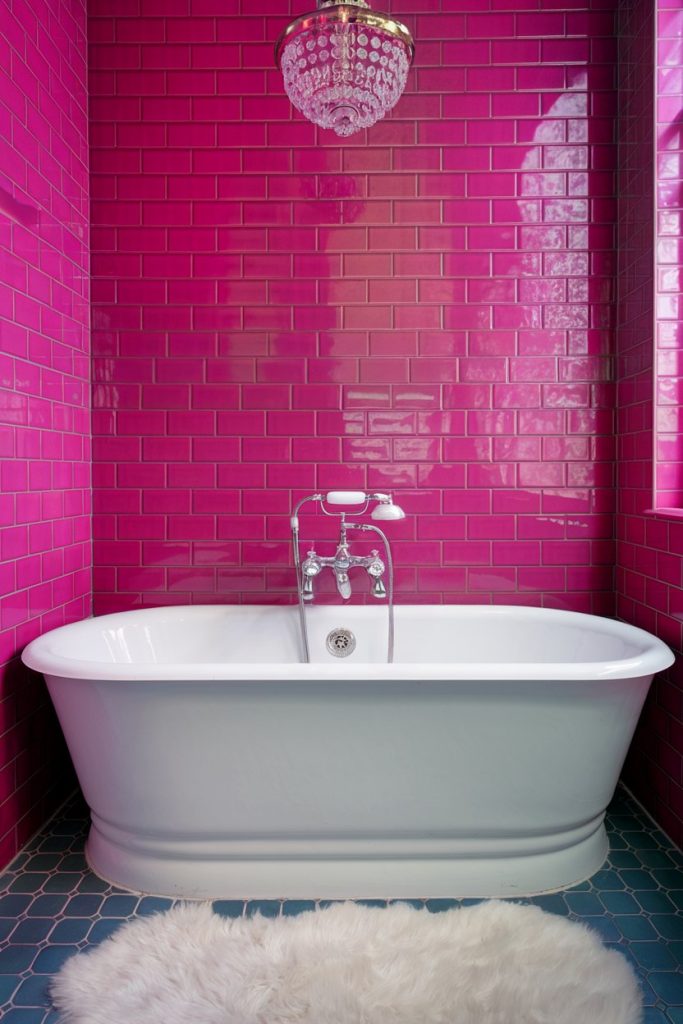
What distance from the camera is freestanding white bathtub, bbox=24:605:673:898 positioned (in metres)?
1.57

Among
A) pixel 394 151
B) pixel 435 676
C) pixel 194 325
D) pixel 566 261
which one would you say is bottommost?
pixel 435 676

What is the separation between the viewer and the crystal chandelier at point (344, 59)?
1465 millimetres

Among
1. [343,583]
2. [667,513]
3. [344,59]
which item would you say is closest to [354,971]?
[343,583]

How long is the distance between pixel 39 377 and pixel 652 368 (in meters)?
2.05

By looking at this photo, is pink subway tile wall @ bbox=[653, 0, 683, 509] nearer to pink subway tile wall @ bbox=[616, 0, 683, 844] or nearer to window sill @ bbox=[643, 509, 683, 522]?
pink subway tile wall @ bbox=[616, 0, 683, 844]

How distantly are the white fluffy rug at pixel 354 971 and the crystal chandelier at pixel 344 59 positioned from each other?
2.04 meters

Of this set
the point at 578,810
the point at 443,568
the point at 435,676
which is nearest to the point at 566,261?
the point at 443,568

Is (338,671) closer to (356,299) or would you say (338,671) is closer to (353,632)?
(353,632)

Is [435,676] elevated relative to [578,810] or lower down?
elevated

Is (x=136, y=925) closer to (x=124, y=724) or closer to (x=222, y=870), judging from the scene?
Answer: (x=222, y=870)

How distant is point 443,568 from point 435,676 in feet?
3.19

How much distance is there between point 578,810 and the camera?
66.7 inches

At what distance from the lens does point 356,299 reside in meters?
2.43

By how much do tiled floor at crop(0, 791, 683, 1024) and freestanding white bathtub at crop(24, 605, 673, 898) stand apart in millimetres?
60
